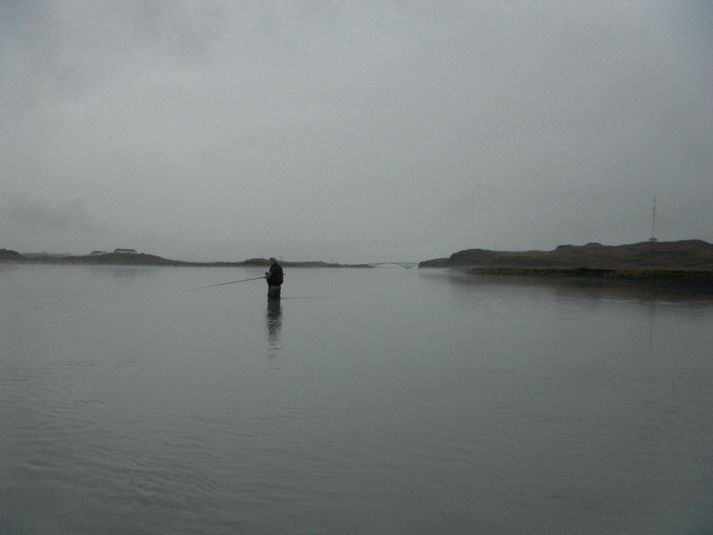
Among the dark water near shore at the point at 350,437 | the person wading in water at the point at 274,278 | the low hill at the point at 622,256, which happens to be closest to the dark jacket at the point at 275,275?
the person wading in water at the point at 274,278

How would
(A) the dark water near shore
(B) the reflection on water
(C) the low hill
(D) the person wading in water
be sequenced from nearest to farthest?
1. (A) the dark water near shore
2. (B) the reflection on water
3. (D) the person wading in water
4. (C) the low hill

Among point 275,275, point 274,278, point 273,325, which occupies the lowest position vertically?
point 273,325

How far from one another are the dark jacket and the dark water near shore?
1112 cm

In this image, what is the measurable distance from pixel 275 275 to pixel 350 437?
19813 mm

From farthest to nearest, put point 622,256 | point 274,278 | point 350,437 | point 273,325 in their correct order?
point 622,256 → point 274,278 → point 273,325 → point 350,437

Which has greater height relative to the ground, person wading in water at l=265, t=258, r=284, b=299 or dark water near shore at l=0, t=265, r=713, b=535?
person wading in water at l=265, t=258, r=284, b=299

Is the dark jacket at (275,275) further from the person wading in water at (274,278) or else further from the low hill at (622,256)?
the low hill at (622,256)

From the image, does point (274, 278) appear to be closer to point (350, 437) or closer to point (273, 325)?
point (273, 325)

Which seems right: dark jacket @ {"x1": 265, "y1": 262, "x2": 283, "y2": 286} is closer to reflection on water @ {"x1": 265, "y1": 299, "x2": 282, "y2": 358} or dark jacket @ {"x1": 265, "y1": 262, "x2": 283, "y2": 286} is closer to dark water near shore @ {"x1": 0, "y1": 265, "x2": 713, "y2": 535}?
reflection on water @ {"x1": 265, "y1": 299, "x2": 282, "y2": 358}

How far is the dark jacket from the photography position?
84.5 feet

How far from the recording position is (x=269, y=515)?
4.71 meters

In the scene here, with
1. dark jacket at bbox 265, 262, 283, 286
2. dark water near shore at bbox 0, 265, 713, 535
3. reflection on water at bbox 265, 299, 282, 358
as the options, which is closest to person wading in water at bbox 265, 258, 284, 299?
dark jacket at bbox 265, 262, 283, 286

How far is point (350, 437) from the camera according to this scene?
677cm

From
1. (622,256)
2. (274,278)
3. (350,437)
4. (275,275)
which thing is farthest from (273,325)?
(622,256)
